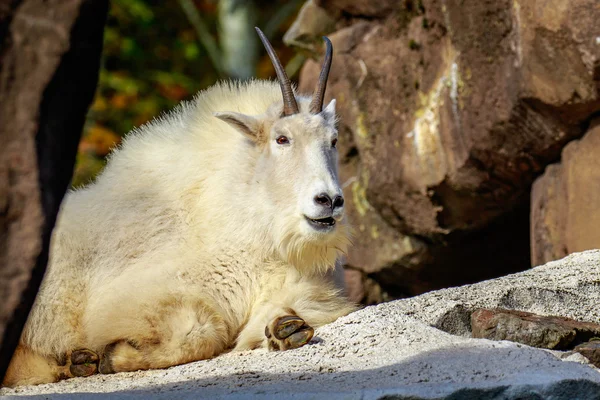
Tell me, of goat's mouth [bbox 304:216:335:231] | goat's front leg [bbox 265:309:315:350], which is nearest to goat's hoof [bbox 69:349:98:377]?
goat's front leg [bbox 265:309:315:350]

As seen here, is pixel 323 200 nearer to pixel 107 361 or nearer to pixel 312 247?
pixel 312 247

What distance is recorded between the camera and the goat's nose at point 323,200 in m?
5.29

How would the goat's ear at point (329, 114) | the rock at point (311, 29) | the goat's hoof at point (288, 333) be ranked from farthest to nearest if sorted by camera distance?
the rock at point (311, 29), the goat's ear at point (329, 114), the goat's hoof at point (288, 333)

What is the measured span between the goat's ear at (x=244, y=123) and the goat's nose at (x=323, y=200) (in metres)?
0.71

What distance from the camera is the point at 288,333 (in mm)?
5047

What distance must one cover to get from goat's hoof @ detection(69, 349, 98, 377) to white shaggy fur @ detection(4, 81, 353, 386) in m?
0.06

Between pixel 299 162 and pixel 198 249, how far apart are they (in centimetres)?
77

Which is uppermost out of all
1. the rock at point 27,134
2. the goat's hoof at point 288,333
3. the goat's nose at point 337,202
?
the goat's nose at point 337,202

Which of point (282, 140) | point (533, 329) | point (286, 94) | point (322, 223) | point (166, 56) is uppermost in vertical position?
point (166, 56)

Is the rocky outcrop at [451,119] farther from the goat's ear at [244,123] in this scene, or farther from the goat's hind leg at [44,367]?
the goat's hind leg at [44,367]

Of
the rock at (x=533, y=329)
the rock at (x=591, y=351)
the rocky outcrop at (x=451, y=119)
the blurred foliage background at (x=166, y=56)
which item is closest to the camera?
the rock at (x=591, y=351)

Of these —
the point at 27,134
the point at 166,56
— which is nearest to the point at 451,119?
the point at 27,134

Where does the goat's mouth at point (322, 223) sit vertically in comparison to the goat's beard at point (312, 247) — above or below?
above

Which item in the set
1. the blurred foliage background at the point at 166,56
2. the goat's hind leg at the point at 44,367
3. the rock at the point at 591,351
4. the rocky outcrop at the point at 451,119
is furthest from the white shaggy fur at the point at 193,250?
the blurred foliage background at the point at 166,56
